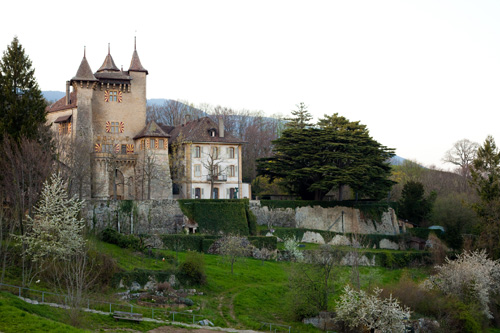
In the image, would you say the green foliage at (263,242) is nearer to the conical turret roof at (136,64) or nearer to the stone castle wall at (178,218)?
the stone castle wall at (178,218)

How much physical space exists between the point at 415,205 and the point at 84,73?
32981 millimetres

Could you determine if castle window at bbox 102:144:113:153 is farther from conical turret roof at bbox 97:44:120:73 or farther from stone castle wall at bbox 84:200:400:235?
Answer: stone castle wall at bbox 84:200:400:235

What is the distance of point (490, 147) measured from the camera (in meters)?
44.5

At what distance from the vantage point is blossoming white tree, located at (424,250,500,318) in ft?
110

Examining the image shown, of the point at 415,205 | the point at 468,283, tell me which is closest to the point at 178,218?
the point at 468,283

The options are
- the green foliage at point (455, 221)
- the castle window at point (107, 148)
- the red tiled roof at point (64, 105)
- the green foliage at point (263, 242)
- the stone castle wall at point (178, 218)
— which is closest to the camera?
the stone castle wall at point (178, 218)

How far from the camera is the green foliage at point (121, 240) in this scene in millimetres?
35250

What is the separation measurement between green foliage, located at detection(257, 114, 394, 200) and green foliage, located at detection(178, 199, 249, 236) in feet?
25.5

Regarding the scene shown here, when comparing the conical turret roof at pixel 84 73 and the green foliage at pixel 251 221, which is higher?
the conical turret roof at pixel 84 73

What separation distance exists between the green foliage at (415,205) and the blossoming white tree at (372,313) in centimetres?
2916

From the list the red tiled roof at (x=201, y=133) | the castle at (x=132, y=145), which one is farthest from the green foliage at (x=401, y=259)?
the red tiled roof at (x=201, y=133)

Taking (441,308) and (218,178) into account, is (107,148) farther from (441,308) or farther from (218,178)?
(441,308)

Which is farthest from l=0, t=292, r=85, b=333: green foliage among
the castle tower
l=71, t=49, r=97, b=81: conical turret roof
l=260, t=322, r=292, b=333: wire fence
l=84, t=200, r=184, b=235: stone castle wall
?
l=71, t=49, r=97, b=81: conical turret roof

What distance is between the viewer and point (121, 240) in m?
35.3
